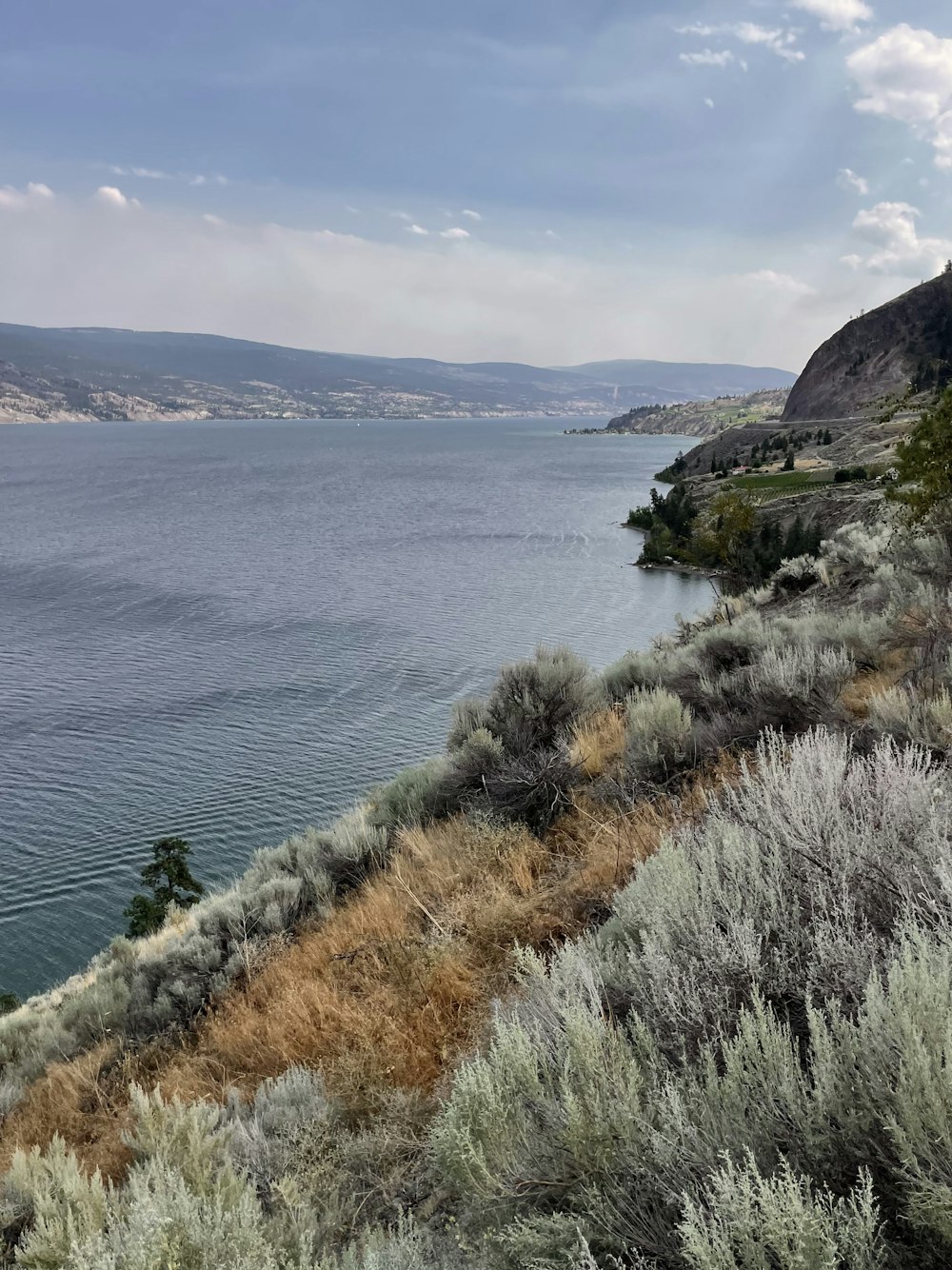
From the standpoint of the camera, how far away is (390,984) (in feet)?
17.2

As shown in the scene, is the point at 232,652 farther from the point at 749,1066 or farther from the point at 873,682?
the point at 749,1066

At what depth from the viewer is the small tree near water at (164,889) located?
14.8m

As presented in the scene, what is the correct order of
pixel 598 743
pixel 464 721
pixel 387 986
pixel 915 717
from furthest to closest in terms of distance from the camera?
pixel 464 721
pixel 598 743
pixel 387 986
pixel 915 717

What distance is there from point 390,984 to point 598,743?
3647 millimetres

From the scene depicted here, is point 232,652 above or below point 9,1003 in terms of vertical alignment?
above

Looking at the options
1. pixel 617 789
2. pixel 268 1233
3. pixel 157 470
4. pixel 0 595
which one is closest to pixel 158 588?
pixel 0 595

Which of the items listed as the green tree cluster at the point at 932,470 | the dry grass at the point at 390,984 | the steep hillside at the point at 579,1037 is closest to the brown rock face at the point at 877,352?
the green tree cluster at the point at 932,470

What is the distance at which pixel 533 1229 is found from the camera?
2.33m

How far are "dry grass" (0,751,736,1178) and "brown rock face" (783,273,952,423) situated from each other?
11676 centimetres


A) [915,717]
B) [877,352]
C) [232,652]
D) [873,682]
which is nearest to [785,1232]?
[915,717]

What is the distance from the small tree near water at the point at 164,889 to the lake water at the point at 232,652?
41.8 inches

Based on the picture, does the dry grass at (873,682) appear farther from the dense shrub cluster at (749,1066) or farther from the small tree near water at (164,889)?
the small tree near water at (164,889)

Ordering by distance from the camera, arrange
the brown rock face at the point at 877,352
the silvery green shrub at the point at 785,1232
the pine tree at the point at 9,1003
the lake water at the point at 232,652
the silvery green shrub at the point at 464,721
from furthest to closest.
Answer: the brown rock face at the point at 877,352 < the lake water at the point at 232,652 < the pine tree at the point at 9,1003 < the silvery green shrub at the point at 464,721 < the silvery green shrub at the point at 785,1232

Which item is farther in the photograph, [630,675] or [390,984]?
[630,675]
